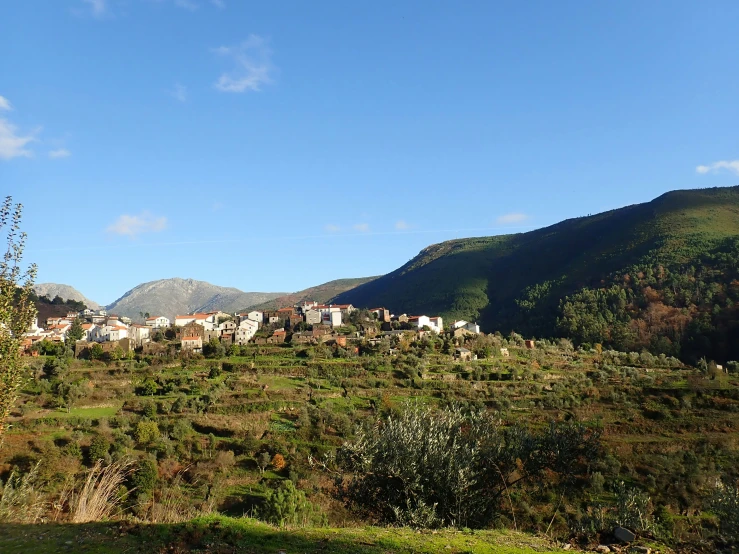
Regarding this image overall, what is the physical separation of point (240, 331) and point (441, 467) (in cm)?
6484

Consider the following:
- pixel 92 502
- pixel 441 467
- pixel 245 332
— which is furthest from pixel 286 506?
pixel 245 332

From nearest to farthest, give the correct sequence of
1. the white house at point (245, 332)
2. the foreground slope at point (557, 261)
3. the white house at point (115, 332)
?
the white house at point (245, 332) → the white house at point (115, 332) → the foreground slope at point (557, 261)

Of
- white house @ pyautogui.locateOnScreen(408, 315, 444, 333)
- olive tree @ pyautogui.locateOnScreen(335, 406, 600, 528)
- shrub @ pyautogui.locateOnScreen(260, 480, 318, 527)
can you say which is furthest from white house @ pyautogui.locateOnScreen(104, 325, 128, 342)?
olive tree @ pyautogui.locateOnScreen(335, 406, 600, 528)

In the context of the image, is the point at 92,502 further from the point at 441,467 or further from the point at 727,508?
the point at 727,508

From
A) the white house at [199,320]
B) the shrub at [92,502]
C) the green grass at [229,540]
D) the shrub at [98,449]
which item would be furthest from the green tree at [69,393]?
the green grass at [229,540]

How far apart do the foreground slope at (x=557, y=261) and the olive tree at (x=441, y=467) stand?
8777 centimetres

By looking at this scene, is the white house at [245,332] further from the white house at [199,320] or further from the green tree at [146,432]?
the green tree at [146,432]

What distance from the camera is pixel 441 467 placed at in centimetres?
1298

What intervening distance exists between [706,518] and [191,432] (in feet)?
107

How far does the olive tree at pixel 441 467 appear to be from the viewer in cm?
1268

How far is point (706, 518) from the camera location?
808 inches

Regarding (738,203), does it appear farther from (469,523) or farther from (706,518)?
(469,523)

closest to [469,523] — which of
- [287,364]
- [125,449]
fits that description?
[125,449]

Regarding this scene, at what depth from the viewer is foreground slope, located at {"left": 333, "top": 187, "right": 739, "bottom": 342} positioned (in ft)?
367
